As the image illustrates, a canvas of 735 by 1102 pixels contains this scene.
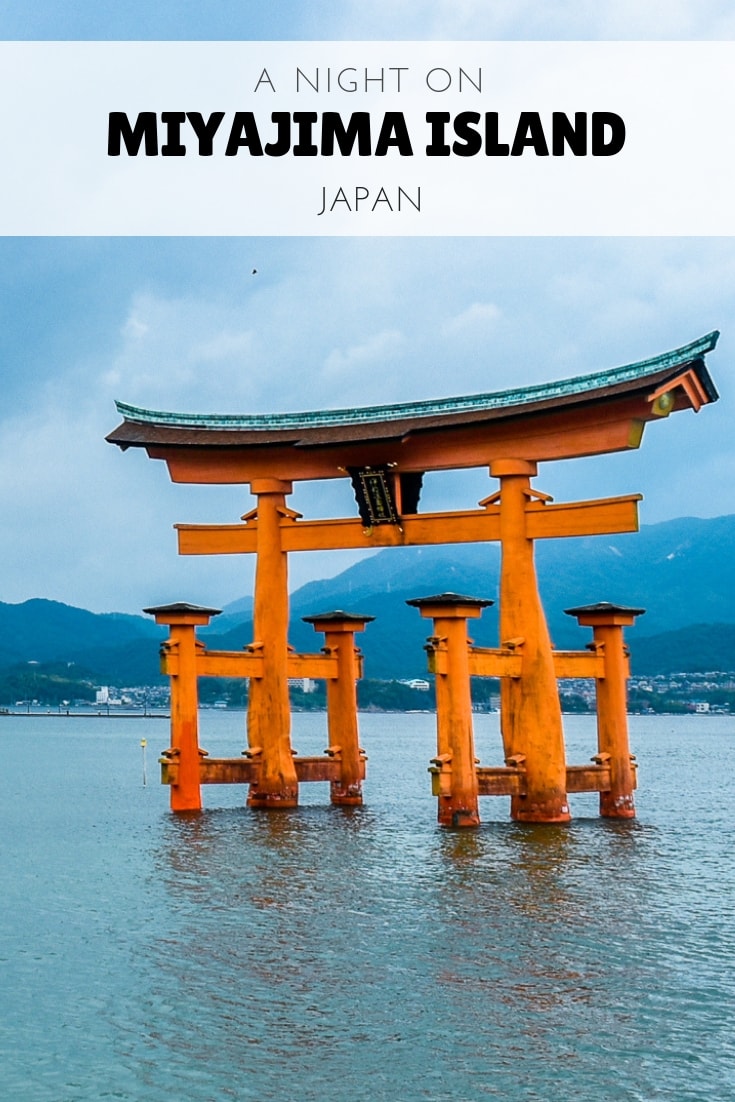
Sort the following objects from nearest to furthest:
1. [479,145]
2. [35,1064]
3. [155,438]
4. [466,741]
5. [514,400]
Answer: [35,1064]
[479,145]
[466,741]
[514,400]
[155,438]

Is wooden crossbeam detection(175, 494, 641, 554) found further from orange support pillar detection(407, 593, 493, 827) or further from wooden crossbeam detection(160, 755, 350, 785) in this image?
wooden crossbeam detection(160, 755, 350, 785)

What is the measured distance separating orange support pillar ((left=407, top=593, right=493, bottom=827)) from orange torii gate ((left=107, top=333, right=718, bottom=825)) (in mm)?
25

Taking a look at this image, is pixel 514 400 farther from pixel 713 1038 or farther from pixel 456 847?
pixel 713 1038

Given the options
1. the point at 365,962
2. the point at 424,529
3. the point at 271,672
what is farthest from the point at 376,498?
the point at 365,962

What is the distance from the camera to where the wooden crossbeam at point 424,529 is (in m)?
24.3

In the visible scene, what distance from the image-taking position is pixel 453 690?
23797mm

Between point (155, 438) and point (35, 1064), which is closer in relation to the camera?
point (35, 1064)

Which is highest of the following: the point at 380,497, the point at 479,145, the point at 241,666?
the point at 479,145

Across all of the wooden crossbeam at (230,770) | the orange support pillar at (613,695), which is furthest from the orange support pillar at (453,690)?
the wooden crossbeam at (230,770)

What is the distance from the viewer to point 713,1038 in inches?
494

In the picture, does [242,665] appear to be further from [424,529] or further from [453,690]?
[453,690]

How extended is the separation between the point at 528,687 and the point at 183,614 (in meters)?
6.73

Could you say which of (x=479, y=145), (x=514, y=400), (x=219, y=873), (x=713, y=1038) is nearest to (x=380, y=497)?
(x=514, y=400)

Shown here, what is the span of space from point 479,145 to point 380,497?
10763 millimetres
